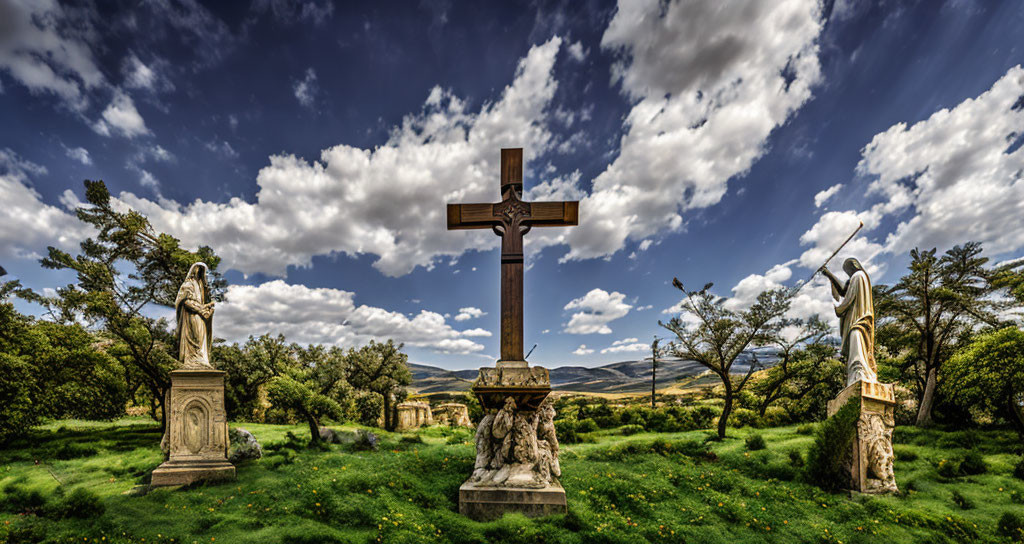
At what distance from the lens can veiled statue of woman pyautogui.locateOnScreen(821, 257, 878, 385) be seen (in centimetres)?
927

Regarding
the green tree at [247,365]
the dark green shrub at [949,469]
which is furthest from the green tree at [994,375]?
the green tree at [247,365]

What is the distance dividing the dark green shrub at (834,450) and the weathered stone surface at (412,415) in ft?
57.3

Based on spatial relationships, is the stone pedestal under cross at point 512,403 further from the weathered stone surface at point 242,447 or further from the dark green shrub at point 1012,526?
the dark green shrub at point 1012,526

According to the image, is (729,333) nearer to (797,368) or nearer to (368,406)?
(797,368)

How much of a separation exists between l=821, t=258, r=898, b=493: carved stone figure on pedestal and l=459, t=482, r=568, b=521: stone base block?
266 inches

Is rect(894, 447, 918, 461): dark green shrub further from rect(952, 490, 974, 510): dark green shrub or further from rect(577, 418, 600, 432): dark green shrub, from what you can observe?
rect(577, 418, 600, 432): dark green shrub

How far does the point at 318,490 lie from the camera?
25.8 ft

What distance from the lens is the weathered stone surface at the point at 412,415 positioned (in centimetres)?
2119

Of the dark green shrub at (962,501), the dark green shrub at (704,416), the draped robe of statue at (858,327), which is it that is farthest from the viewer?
the dark green shrub at (704,416)

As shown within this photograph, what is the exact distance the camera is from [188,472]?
372 inches

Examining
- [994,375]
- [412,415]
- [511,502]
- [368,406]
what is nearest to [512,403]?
[511,502]

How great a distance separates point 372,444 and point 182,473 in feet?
16.2

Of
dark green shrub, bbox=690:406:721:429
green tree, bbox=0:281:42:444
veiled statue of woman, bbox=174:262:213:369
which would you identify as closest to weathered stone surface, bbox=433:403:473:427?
dark green shrub, bbox=690:406:721:429

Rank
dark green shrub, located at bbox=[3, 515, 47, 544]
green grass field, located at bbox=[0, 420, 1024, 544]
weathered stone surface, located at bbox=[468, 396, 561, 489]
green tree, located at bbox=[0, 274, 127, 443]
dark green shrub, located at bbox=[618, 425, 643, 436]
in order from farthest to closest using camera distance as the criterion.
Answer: dark green shrub, located at bbox=[618, 425, 643, 436] < green tree, located at bbox=[0, 274, 127, 443] < weathered stone surface, located at bbox=[468, 396, 561, 489] < green grass field, located at bbox=[0, 420, 1024, 544] < dark green shrub, located at bbox=[3, 515, 47, 544]
